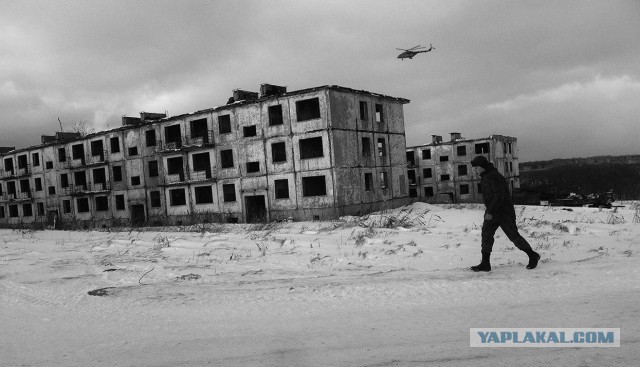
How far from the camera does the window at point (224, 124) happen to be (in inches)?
1194

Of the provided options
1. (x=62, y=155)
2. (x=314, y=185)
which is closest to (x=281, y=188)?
(x=314, y=185)

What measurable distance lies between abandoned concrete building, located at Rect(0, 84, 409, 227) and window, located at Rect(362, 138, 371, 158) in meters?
0.07

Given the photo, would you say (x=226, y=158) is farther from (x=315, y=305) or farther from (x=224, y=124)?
(x=315, y=305)

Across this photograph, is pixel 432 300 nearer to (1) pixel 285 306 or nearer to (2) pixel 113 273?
(1) pixel 285 306

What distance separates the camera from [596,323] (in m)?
4.30

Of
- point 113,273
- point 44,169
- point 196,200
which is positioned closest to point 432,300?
point 113,273

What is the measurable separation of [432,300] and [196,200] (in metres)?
27.7

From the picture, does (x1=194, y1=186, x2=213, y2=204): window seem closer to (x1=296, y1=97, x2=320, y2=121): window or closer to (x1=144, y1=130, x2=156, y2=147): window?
(x1=144, y1=130, x2=156, y2=147): window

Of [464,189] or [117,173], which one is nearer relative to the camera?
[117,173]

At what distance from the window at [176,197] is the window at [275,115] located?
890 cm

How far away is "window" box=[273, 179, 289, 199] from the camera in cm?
2830

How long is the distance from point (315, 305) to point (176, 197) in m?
29.0

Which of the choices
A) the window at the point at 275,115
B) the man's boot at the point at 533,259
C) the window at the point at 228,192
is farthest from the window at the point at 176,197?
the man's boot at the point at 533,259

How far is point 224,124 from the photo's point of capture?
30562mm
